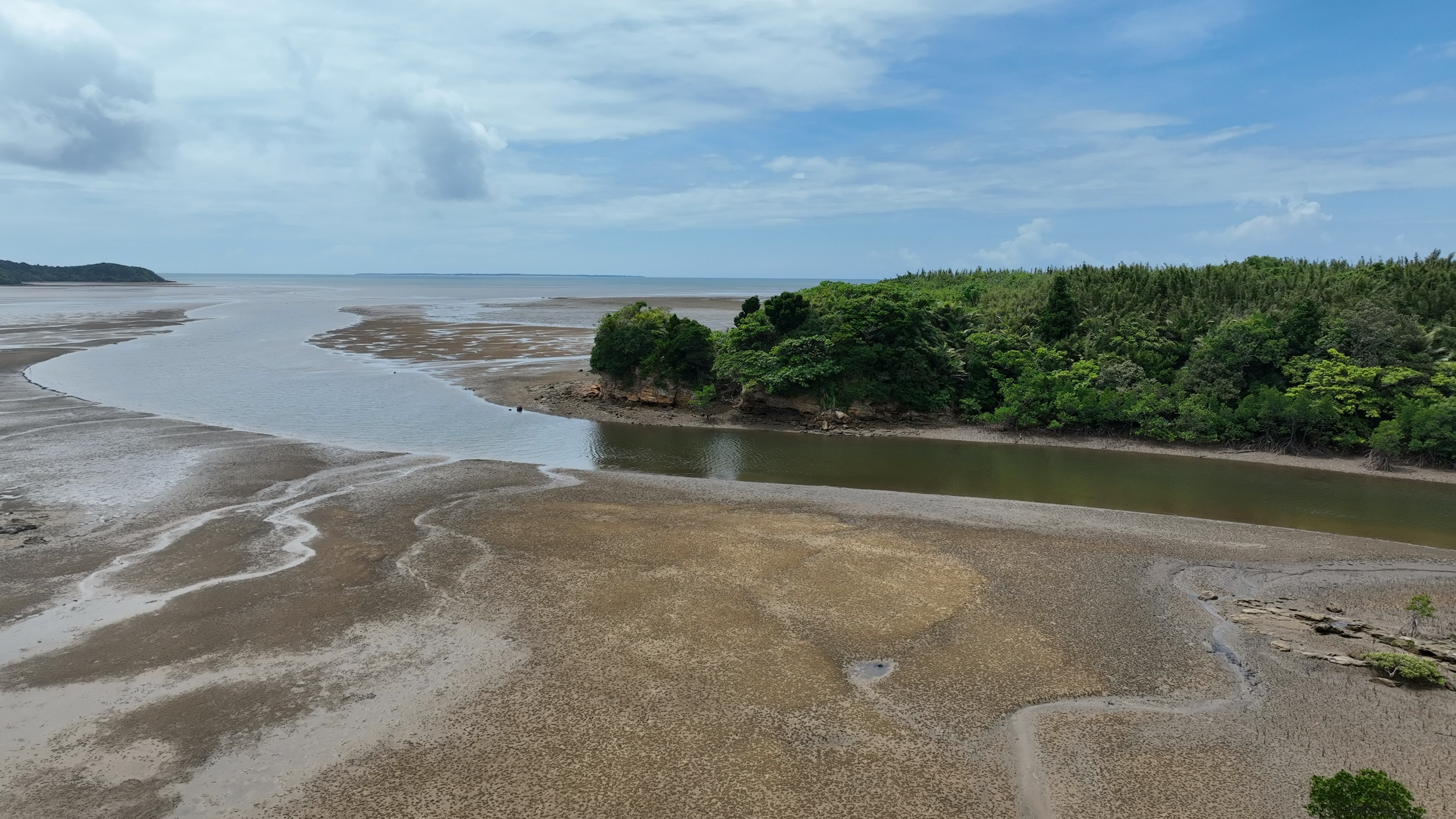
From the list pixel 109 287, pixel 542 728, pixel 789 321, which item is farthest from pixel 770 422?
pixel 109 287

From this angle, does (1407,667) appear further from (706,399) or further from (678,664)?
(706,399)

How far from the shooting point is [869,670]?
13.4m

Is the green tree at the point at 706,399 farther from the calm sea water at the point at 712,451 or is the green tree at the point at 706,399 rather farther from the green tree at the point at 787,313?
the green tree at the point at 787,313

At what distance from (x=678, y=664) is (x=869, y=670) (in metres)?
3.20

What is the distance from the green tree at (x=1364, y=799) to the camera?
302 inches

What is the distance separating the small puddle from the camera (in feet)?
43.0

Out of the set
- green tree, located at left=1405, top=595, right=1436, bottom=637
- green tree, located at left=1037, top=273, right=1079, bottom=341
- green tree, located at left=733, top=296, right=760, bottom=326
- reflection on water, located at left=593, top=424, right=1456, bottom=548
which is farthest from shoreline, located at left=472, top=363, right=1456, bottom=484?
green tree, located at left=1405, top=595, right=1436, bottom=637

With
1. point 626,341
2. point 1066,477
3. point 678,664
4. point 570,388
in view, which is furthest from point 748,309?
point 678,664

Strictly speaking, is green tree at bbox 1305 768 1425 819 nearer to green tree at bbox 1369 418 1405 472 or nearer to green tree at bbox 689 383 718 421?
green tree at bbox 1369 418 1405 472

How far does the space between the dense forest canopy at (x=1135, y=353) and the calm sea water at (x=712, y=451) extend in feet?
7.48

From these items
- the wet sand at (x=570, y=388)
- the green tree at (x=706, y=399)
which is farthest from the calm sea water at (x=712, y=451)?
the green tree at (x=706, y=399)

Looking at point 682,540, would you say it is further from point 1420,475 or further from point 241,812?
point 1420,475

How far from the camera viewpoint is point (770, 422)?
37.1 metres

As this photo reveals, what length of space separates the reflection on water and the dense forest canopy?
7.18 feet
